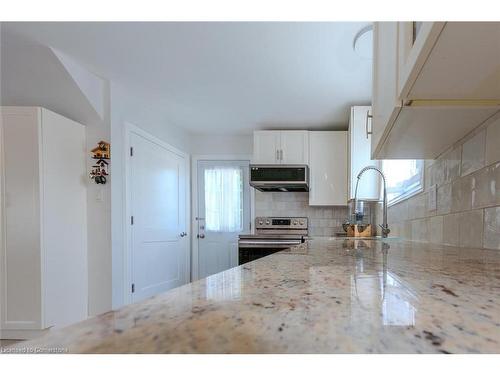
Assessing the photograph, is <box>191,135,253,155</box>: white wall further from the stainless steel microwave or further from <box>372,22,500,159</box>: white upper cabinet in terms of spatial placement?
<box>372,22,500,159</box>: white upper cabinet

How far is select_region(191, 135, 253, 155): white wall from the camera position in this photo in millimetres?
4285

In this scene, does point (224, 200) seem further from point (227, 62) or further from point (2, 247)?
point (2, 247)

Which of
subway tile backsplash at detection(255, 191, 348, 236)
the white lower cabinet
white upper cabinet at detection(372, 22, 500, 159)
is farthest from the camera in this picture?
subway tile backsplash at detection(255, 191, 348, 236)

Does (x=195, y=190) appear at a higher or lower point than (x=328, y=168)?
lower

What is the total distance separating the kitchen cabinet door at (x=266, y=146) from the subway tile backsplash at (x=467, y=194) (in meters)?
2.18

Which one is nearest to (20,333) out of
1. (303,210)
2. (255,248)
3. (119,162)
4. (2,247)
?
(2,247)

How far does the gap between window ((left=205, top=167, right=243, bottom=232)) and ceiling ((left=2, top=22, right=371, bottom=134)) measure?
1114 millimetres

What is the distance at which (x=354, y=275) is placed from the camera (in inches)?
21.0

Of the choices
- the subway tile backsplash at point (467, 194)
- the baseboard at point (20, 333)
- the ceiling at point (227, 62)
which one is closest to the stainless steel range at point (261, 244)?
the ceiling at point (227, 62)

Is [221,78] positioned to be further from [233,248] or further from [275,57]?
[233,248]

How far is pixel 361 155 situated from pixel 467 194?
6.95ft

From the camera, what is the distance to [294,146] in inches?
146

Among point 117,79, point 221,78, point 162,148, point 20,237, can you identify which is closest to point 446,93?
point 221,78

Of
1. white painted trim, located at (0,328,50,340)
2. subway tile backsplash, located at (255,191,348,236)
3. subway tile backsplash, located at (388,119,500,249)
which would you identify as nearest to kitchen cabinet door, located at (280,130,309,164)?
subway tile backsplash, located at (255,191,348,236)
